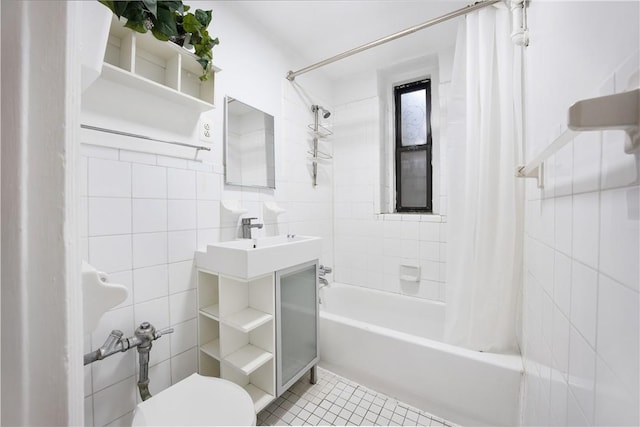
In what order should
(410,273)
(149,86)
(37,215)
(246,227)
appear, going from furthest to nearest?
(410,273), (246,227), (149,86), (37,215)

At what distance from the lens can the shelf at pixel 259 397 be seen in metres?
1.37

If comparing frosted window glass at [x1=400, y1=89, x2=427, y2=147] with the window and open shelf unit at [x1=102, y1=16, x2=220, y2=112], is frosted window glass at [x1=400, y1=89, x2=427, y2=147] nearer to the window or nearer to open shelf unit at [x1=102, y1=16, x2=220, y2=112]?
the window

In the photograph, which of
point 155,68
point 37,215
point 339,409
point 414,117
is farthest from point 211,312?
point 414,117

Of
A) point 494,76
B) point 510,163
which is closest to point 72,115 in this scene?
point 510,163

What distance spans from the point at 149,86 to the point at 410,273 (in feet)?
7.05

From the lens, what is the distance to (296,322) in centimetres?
156

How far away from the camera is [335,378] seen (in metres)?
1.76

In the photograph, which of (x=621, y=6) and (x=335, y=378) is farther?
(x=335, y=378)

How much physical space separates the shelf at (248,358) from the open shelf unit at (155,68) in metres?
1.32

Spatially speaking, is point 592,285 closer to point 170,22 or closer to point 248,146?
point 170,22

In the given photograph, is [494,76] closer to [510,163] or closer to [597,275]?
[510,163]

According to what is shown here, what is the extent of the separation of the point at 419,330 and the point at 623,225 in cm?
200

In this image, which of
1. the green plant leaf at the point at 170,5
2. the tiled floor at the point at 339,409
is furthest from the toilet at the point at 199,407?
the green plant leaf at the point at 170,5

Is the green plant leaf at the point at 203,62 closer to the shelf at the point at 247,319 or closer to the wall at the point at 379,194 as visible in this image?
the shelf at the point at 247,319
